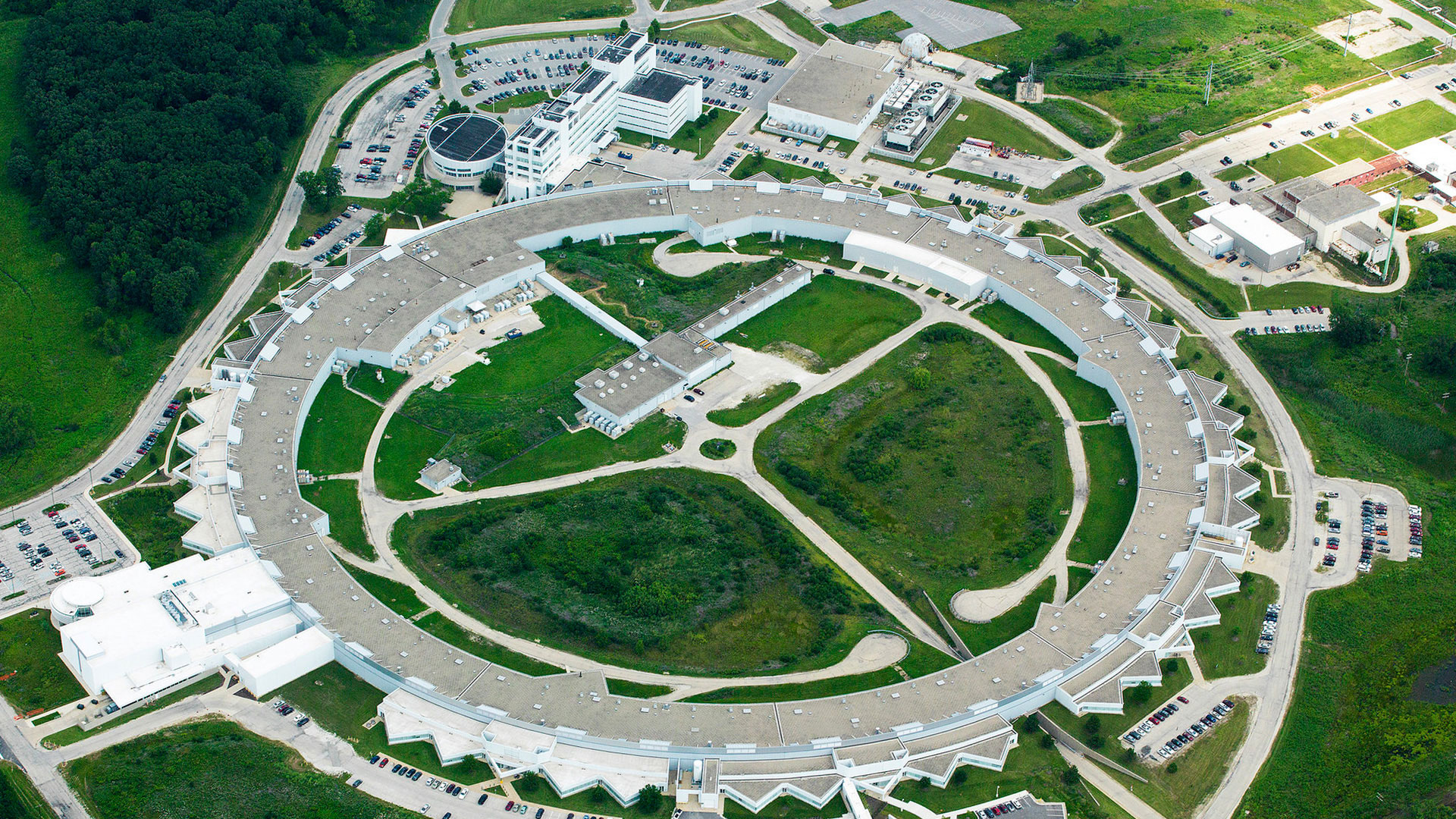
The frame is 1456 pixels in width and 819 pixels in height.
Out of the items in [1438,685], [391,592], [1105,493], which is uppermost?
[391,592]

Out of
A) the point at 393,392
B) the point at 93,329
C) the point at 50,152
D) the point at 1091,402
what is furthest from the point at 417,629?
the point at 50,152

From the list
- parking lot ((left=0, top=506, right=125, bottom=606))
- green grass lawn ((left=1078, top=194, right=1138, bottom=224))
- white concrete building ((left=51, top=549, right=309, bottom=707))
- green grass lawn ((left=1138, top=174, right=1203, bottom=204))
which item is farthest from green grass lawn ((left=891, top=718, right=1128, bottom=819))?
green grass lawn ((left=1138, top=174, right=1203, bottom=204))

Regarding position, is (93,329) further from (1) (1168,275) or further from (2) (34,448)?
(1) (1168,275)

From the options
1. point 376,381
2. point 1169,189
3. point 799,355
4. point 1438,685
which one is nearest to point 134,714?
point 376,381

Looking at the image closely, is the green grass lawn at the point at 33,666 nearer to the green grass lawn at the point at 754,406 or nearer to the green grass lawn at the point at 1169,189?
the green grass lawn at the point at 754,406

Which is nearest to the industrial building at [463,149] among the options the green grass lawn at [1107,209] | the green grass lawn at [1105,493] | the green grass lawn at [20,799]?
the green grass lawn at [1107,209]

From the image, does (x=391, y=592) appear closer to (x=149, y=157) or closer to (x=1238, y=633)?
(x=1238, y=633)
